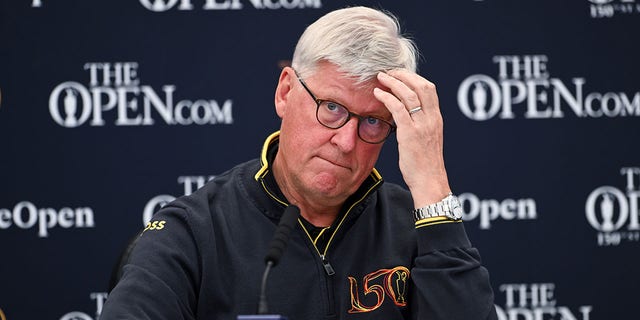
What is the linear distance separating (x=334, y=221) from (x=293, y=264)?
16cm

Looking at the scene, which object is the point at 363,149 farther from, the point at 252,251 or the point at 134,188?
the point at 134,188

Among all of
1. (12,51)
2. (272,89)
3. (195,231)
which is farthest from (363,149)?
(12,51)

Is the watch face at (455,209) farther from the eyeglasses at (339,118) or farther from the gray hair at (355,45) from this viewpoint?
the gray hair at (355,45)

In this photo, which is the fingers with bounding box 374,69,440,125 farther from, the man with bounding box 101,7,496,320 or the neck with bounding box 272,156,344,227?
the neck with bounding box 272,156,344,227

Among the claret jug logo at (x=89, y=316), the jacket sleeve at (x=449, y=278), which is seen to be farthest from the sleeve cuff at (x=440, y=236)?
the claret jug logo at (x=89, y=316)

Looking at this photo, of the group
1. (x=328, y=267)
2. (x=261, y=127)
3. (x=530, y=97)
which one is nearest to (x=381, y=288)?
(x=328, y=267)

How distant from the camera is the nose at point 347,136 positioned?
1974mm

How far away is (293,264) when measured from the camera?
6.75 ft

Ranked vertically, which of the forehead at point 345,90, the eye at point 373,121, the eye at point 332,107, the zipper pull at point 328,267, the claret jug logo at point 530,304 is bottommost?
the claret jug logo at point 530,304

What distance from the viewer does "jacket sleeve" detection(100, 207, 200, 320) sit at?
1.83 meters

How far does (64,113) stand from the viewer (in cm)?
331

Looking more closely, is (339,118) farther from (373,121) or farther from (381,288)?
(381,288)

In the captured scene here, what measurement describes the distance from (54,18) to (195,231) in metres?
1.63

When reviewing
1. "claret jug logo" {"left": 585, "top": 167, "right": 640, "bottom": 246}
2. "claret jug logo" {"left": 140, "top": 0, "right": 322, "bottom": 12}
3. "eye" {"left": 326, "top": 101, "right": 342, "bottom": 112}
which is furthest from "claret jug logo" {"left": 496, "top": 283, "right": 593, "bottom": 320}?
"eye" {"left": 326, "top": 101, "right": 342, "bottom": 112}
